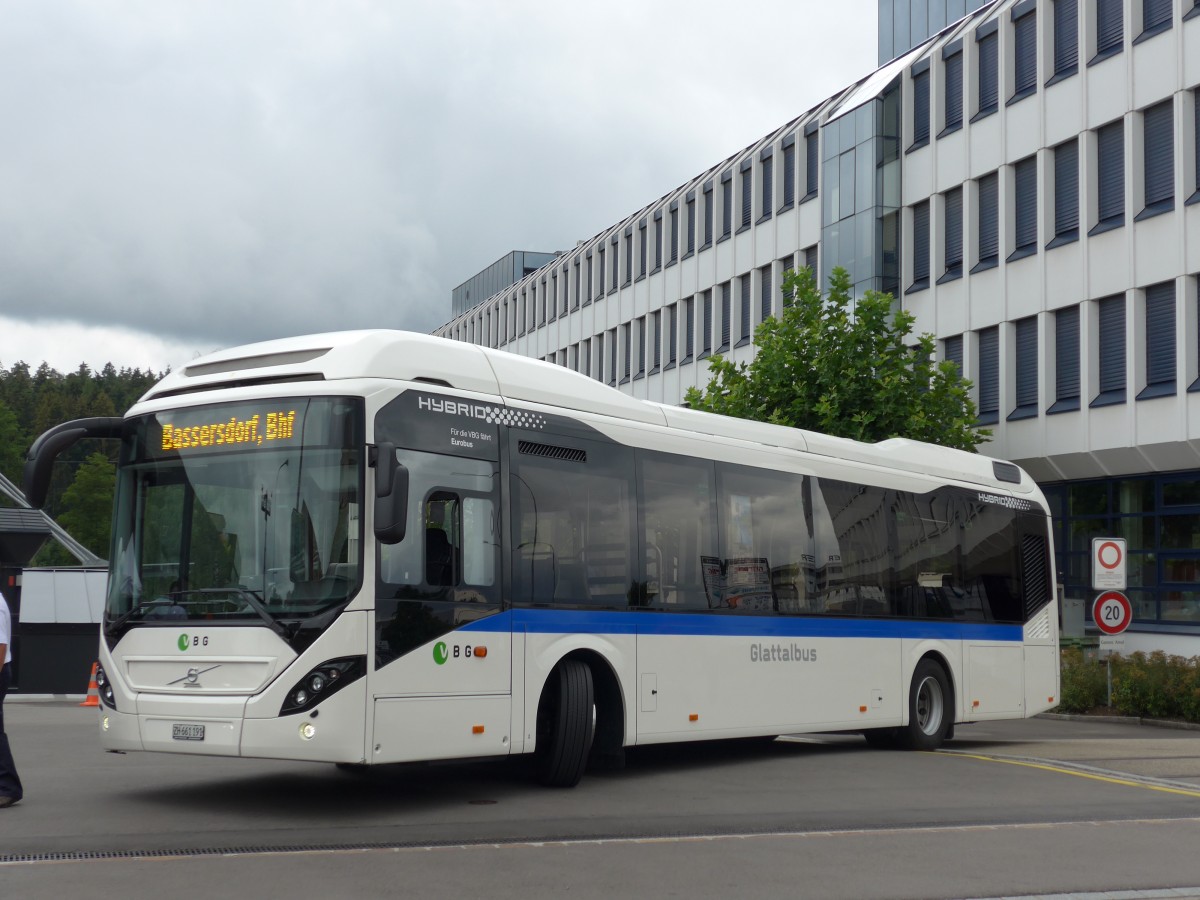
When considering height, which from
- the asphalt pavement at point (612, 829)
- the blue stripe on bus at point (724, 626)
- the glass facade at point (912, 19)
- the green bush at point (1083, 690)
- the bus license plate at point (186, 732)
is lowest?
the green bush at point (1083, 690)

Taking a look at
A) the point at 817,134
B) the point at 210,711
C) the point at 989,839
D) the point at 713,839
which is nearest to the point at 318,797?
the point at 210,711

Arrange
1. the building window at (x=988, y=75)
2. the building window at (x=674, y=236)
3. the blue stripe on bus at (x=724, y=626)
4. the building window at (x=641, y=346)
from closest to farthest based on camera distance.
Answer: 1. the blue stripe on bus at (x=724, y=626)
2. the building window at (x=988, y=75)
3. the building window at (x=674, y=236)
4. the building window at (x=641, y=346)

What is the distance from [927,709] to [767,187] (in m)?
33.4

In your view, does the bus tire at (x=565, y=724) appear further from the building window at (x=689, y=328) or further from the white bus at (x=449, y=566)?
the building window at (x=689, y=328)

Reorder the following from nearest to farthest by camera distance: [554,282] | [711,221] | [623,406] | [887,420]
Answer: [623,406]
[887,420]
[711,221]
[554,282]

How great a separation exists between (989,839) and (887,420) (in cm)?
2171

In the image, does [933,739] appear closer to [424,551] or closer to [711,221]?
[424,551]

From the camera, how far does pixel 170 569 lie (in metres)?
10.4

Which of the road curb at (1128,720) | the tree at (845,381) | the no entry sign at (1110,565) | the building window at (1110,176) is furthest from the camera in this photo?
the building window at (1110,176)

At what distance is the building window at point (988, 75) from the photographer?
121ft

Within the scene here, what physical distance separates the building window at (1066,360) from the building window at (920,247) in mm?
5067

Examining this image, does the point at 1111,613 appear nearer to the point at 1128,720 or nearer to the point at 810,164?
the point at 1128,720

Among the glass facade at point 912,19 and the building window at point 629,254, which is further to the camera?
the building window at point 629,254

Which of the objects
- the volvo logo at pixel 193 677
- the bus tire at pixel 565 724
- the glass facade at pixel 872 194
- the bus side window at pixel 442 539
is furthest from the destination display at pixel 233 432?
the glass facade at pixel 872 194
